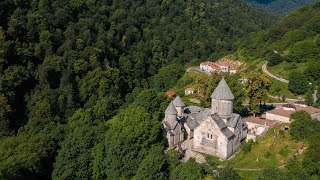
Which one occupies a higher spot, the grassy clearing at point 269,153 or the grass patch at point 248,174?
the grassy clearing at point 269,153

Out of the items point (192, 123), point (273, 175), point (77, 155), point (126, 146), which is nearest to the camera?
point (273, 175)

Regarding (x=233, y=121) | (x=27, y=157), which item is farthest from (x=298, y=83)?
(x=27, y=157)

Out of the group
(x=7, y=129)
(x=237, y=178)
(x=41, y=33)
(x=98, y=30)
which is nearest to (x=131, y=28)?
(x=98, y=30)

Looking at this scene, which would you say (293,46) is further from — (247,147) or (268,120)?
(247,147)

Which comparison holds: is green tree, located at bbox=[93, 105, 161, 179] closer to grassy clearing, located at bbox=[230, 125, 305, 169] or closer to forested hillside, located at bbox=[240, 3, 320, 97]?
grassy clearing, located at bbox=[230, 125, 305, 169]

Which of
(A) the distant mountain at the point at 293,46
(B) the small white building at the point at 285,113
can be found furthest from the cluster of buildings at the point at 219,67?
(B) the small white building at the point at 285,113

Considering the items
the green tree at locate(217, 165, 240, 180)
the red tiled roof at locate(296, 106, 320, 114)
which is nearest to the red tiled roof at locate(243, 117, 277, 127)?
the red tiled roof at locate(296, 106, 320, 114)

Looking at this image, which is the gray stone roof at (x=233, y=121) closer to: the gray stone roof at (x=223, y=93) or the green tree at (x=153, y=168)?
the gray stone roof at (x=223, y=93)
